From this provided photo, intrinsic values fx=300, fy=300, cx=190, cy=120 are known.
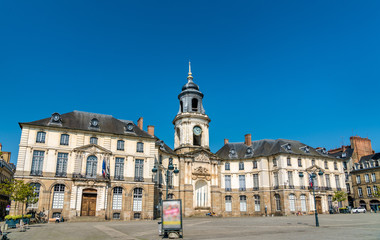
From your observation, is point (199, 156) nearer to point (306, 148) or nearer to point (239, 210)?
point (239, 210)

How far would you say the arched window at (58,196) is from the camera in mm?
33062

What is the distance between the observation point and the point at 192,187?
46.0 meters

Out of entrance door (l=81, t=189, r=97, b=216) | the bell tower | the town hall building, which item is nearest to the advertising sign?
the town hall building

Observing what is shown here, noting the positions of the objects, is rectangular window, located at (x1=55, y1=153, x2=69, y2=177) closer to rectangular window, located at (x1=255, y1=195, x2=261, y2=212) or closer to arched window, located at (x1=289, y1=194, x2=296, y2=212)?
rectangular window, located at (x1=255, y1=195, x2=261, y2=212)

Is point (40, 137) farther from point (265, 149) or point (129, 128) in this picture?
point (265, 149)

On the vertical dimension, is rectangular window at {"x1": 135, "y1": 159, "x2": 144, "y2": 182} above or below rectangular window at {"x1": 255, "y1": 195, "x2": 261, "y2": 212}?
above

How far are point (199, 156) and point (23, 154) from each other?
25.2 meters

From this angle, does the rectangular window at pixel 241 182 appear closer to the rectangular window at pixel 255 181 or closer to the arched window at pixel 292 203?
the rectangular window at pixel 255 181

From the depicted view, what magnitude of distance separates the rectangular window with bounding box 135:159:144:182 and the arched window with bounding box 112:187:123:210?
2.42 metres

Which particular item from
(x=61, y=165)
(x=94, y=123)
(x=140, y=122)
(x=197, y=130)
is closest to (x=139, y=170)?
(x=94, y=123)

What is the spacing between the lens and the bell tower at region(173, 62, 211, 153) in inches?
A: 1954

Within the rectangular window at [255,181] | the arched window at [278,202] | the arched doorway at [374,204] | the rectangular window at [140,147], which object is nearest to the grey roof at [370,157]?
the arched doorway at [374,204]

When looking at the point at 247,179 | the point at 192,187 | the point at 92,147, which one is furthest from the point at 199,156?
the point at 92,147

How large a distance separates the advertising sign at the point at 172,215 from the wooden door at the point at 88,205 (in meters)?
20.4
